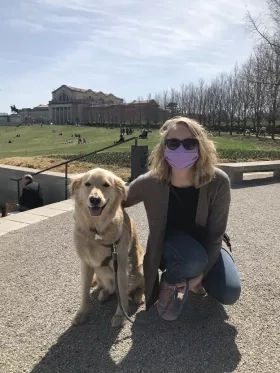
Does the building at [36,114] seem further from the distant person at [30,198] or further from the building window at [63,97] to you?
the distant person at [30,198]

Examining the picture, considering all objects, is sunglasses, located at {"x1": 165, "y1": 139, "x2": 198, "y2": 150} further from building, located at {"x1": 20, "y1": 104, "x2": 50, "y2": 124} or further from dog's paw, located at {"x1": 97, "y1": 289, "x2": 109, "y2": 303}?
building, located at {"x1": 20, "y1": 104, "x2": 50, "y2": 124}

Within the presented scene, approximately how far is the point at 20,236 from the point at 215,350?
3.53 m

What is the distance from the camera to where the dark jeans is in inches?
114

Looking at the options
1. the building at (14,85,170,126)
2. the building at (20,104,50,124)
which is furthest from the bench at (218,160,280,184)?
the building at (20,104,50,124)

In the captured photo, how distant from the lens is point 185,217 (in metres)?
3.10

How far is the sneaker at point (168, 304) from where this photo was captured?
300 centimetres

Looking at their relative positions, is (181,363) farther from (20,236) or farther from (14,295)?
(20,236)

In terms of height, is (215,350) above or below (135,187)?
below

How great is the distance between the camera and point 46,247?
4.87 m

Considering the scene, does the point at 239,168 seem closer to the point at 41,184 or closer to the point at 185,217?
the point at 41,184

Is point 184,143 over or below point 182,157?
over

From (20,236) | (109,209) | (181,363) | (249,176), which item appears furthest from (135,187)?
(249,176)

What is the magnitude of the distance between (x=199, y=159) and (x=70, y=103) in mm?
121011

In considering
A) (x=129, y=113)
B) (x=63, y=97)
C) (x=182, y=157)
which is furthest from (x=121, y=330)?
(x=63, y=97)
